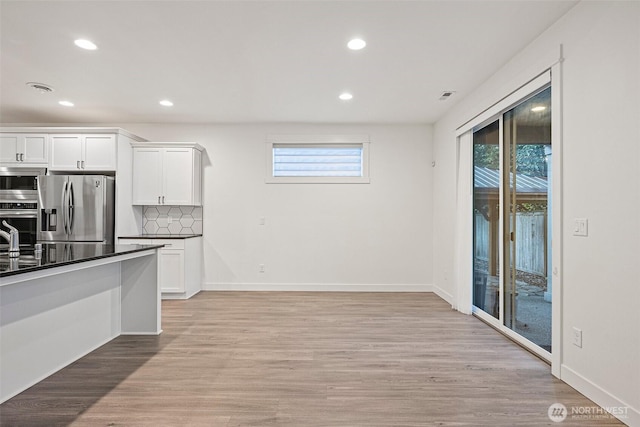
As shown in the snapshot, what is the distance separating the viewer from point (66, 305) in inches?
105

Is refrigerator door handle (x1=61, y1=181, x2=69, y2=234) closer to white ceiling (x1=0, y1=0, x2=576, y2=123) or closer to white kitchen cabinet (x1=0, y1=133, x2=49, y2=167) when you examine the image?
white kitchen cabinet (x1=0, y1=133, x2=49, y2=167)

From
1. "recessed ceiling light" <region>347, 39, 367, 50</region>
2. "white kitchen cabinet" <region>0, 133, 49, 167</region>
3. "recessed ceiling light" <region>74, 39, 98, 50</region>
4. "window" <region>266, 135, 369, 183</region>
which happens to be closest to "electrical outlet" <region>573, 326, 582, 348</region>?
"recessed ceiling light" <region>347, 39, 367, 50</region>

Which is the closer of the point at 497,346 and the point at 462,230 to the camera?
the point at 497,346

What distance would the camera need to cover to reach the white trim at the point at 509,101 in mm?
2752

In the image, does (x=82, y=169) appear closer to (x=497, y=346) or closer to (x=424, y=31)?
(x=424, y=31)

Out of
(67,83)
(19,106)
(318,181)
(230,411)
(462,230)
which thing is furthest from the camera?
(318,181)

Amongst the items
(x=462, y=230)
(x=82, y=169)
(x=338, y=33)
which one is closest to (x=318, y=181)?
(x=462, y=230)

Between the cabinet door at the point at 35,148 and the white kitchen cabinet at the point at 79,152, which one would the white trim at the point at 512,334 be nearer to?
the white kitchen cabinet at the point at 79,152

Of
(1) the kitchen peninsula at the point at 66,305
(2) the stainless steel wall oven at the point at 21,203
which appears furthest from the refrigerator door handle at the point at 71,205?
(1) the kitchen peninsula at the point at 66,305

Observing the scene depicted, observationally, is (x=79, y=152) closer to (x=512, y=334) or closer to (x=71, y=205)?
(x=71, y=205)

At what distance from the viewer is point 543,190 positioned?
9.66 feet

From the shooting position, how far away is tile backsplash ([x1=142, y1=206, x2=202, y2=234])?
5527 mm

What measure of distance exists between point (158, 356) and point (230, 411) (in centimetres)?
115

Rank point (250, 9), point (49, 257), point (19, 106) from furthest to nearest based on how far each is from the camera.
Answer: point (19, 106) < point (250, 9) < point (49, 257)
